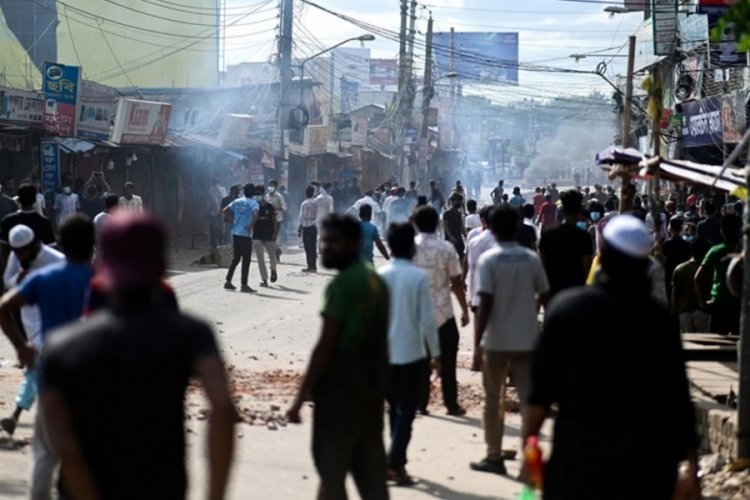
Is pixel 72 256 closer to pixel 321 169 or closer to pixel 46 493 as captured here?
pixel 46 493

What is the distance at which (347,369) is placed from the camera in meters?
6.19

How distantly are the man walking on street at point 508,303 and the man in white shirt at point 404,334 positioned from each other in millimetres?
414

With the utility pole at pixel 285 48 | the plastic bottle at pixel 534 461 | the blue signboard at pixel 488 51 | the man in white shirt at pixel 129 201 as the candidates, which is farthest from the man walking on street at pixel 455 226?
the blue signboard at pixel 488 51

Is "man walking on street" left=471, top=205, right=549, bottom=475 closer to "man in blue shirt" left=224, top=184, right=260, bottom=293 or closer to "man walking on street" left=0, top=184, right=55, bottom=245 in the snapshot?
"man walking on street" left=0, top=184, right=55, bottom=245

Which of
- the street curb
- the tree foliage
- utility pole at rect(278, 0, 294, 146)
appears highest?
utility pole at rect(278, 0, 294, 146)

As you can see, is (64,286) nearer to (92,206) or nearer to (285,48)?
(92,206)

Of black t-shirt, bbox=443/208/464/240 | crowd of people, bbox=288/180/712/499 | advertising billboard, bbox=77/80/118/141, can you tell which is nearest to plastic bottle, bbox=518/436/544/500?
crowd of people, bbox=288/180/712/499

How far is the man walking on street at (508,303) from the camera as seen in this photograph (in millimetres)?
8383

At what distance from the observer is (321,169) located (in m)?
57.3

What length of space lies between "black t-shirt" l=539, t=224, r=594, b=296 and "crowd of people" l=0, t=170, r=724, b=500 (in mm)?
11

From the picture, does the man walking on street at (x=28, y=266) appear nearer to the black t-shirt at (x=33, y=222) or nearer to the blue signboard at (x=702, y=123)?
the black t-shirt at (x=33, y=222)

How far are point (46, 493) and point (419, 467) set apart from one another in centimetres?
330

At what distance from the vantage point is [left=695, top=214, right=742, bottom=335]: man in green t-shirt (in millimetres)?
11633

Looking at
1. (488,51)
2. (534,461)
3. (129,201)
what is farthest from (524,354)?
(488,51)
